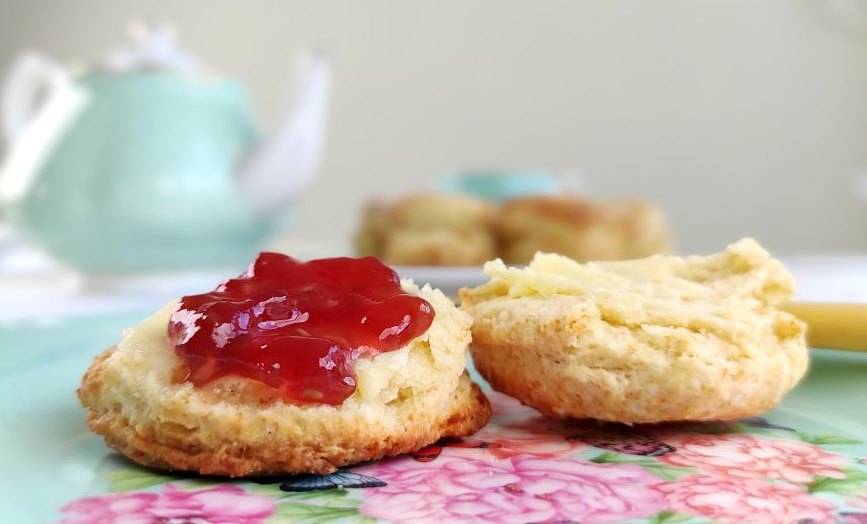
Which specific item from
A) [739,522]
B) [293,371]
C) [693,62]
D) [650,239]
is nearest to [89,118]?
[650,239]

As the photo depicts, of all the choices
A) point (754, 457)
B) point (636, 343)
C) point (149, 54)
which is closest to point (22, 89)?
point (149, 54)

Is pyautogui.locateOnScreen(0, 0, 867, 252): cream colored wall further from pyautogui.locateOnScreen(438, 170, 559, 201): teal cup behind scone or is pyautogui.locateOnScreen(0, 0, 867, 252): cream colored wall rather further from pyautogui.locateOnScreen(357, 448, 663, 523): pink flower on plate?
pyautogui.locateOnScreen(357, 448, 663, 523): pink flower on plate

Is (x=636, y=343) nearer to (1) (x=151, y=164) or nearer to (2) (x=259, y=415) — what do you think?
(2) (x=259, y=415)

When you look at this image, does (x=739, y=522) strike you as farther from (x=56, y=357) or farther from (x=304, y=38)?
(x=304, y=38)

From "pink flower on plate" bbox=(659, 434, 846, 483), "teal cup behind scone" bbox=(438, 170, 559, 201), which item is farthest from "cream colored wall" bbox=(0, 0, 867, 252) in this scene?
"pink flower on plate" bbox=(659, 434, 846, 483)

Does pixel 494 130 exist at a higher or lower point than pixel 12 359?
higher

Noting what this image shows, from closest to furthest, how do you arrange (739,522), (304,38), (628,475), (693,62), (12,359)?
(739,522), (628,475), (12,359), (693,62), (304,38)
